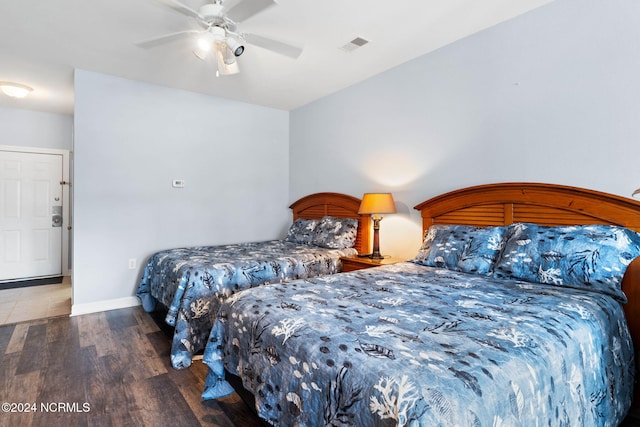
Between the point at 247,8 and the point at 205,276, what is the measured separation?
194cm

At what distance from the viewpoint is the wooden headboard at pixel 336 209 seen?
150 inches

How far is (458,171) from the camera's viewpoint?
2994 millimetres

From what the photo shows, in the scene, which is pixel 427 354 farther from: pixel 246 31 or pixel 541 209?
pixel 246 31

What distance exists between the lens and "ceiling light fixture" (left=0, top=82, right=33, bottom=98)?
3877mm

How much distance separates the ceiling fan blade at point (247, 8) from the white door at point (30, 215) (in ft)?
15.1

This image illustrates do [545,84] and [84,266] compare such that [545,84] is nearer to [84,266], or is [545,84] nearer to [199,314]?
[199,314]

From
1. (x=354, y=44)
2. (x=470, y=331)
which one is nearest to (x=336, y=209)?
(x=354, y=44)

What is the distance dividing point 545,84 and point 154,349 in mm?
3624

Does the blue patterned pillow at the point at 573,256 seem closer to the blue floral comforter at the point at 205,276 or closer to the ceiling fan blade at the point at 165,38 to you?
the blue floral comforter at the point at 205,276

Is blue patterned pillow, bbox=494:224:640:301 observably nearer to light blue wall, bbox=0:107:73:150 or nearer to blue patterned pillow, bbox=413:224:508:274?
blue patterned pillow, bbox=413:224:508:274

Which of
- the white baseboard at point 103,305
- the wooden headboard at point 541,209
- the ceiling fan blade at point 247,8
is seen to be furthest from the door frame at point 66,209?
the wooden headboard at point 541,209

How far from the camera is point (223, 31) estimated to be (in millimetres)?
2350

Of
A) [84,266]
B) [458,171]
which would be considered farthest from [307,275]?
[84,266]

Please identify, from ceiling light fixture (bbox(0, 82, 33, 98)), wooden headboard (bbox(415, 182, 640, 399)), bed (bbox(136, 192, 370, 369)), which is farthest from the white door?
wooden headboard (bbox(415, 182, 640, 399))
